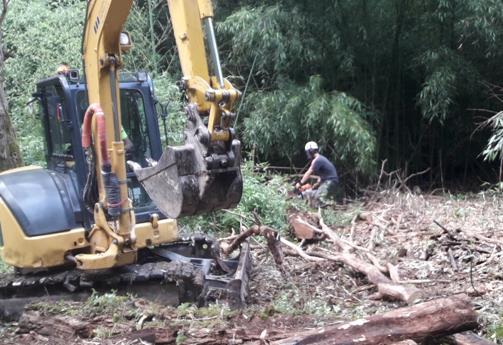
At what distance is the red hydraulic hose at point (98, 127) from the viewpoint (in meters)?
5.69

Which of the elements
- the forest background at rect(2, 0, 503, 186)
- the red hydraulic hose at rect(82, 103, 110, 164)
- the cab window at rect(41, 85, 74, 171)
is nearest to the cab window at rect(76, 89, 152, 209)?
the cab window at rect(41, 85, 74, 171)

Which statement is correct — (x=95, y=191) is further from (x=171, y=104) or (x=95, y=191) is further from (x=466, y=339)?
(x=171, y=104)

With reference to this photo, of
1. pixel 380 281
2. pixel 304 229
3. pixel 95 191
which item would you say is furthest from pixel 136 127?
pixel 304 229

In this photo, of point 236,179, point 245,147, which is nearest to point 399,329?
point 236,179

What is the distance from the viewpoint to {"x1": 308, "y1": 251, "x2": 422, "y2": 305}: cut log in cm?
564

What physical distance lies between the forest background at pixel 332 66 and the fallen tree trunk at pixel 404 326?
7.99 metres

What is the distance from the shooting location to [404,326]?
426cm

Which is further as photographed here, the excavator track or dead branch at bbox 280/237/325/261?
dead branch at bbox 280/237/325/261

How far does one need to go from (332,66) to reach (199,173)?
32.7 ft

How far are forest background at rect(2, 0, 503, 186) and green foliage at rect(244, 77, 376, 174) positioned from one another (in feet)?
0.08

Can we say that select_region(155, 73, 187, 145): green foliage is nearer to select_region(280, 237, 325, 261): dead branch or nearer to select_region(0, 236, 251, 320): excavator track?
select_region(280, 237, 325, 261): dead branch

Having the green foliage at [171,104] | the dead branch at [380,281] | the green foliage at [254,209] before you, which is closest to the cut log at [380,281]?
the dead branch at [380,281]

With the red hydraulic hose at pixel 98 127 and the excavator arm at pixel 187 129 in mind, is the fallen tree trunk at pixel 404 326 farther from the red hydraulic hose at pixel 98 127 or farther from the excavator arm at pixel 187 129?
the red hydraulic hose at pixel 98 127

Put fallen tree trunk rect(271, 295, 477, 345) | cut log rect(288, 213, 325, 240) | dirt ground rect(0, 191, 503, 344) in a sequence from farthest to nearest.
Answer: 1. cut log rect(288, 213, 325, 240)
2. dirt ground rect(0, 191, 503, 344)
3. fallen tree trunk rect(271, 295, 477, 345)
